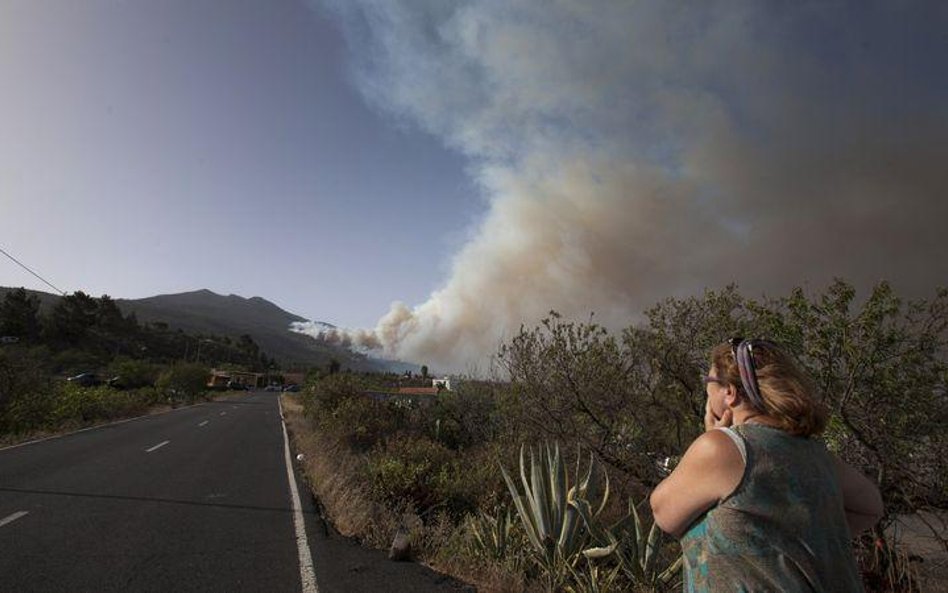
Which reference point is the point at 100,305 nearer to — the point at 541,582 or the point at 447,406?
the point at 447,406

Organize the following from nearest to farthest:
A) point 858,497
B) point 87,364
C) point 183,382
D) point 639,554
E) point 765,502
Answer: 1. point 765,502
2. point 858,497
3. point 639,554
4. point 183,382
5. point 87,364

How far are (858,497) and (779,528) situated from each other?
0.47 metres

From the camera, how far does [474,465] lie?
1142 cm

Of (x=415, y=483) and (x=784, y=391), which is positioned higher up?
(x=784, y=391)

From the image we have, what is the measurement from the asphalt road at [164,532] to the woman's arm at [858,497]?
4474 millimetres

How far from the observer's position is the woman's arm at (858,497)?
1892mm

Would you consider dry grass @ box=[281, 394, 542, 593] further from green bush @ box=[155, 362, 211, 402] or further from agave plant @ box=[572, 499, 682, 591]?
green bush @ box=[155, 362, 211, 402]

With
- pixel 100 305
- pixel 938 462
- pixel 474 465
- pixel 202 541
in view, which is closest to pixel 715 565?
pixel 938 462

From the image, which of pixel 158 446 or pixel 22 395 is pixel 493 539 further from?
pixel 22 395

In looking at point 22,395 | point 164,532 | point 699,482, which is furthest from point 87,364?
point 699,482

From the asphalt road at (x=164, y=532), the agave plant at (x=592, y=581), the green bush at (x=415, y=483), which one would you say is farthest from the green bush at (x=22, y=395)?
the agave plant at (x=592, y=581)

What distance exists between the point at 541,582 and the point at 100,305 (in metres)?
88.4

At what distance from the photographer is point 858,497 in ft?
6.23

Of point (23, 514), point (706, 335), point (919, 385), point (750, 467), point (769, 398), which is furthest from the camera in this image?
point (706, 335)
